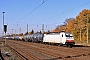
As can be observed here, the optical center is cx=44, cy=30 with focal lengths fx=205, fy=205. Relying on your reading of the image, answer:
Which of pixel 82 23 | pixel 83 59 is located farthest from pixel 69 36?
pixel 82 23

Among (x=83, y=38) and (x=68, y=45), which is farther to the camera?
(x=83, y=38)

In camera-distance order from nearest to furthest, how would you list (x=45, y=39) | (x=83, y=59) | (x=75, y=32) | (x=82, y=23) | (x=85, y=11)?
(x=83, y=59), (x=45, y=39), (x=82, y=23), (x=75, y=32), (x=85, y=11)

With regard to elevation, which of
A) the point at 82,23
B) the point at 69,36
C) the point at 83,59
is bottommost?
the point at 83,59

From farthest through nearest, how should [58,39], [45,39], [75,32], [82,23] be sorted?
[75,32]
[82,23]
[45,39]
[58,39]

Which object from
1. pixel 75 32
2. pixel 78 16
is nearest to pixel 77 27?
pixel 75 32

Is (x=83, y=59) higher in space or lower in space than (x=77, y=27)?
lower

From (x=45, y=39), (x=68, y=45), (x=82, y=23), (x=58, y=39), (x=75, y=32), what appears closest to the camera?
(x=68, y=45)

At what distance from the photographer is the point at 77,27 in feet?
257

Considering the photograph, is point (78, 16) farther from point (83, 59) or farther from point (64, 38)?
point (83, 59)

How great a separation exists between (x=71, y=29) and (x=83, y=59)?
65.5 m

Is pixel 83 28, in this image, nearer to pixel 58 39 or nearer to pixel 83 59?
pixel 58 39

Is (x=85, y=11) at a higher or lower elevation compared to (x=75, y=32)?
higher

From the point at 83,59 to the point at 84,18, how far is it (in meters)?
60.5

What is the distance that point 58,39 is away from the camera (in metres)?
42.4
